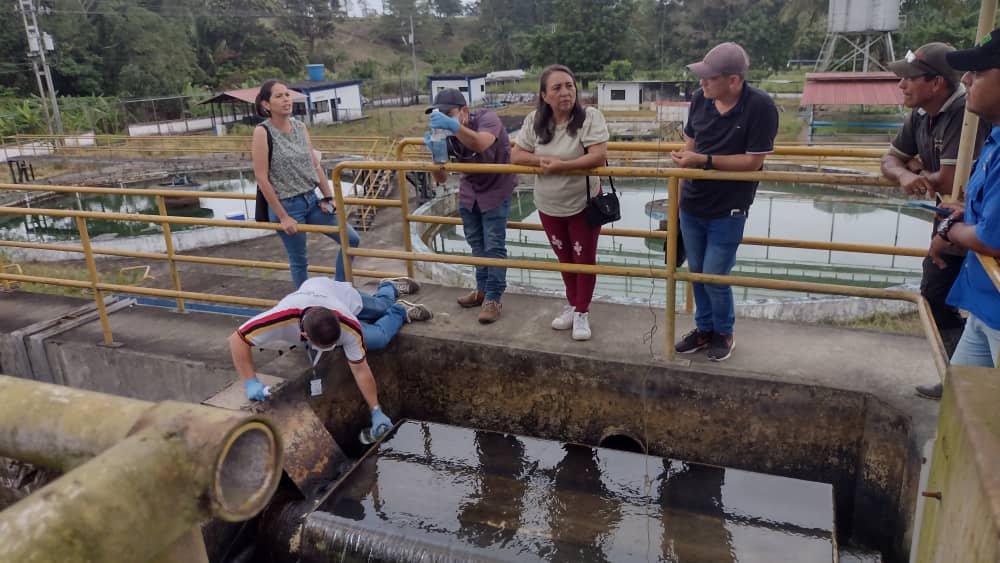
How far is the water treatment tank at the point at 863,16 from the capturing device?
116ft

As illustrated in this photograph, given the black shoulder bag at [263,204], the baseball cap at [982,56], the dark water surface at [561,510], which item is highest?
the baseball cap at [982,56]

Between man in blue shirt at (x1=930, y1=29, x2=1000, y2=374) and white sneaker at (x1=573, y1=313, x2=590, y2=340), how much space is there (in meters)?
1.87

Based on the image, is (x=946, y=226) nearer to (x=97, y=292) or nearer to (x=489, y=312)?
(x=489, y=312)

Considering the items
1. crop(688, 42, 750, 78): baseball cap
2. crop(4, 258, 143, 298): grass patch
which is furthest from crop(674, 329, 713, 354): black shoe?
crop(4, 258, 143, 298): grass patch

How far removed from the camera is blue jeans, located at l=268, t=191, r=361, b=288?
15.6 feet

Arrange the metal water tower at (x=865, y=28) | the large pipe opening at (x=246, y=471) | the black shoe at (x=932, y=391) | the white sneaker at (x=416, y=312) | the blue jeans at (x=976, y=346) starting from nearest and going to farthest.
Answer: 1. the large pipe opening at (x=246, y=471)
2. the blue jeans at (x=976, y=346)
3. the black shoe at (x=932, y=391)
4. the white sneaker at (x=416, y=312)
5. the metal water tower at (x=865, y=28)

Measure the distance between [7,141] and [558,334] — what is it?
3823 centimetres

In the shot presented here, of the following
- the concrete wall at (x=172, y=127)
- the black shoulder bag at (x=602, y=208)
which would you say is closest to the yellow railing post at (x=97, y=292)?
the black shoulder bag at (x=602, y=208)

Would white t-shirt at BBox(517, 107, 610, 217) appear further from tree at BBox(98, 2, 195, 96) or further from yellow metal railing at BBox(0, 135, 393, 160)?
tree at BBox(98, 2, 195, 96)

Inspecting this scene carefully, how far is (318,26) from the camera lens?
240ft

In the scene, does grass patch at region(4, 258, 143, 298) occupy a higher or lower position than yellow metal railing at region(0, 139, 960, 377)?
lower

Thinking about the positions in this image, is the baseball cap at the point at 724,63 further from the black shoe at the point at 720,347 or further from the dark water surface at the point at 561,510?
the dark water surface at the point at 561,510

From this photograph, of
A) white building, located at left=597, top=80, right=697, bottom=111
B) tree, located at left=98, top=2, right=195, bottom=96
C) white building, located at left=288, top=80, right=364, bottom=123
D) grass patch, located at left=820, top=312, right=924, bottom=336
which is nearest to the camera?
grass patch, located at left=820, top=312, right=924, bottom=336

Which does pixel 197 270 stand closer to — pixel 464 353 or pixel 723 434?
pixel 464 353
